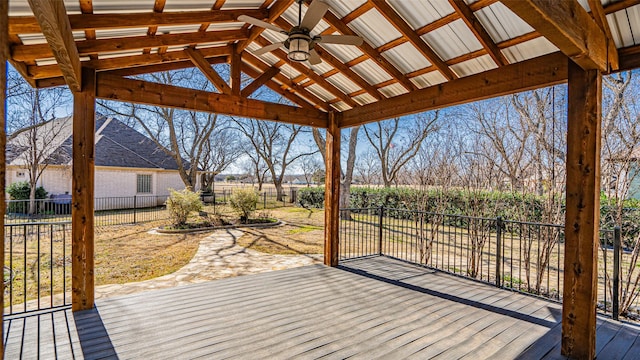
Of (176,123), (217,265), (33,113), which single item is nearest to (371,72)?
(217,265)

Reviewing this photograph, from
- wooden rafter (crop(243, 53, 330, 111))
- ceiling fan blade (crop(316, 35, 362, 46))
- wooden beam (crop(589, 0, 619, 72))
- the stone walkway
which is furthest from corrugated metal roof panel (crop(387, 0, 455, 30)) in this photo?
the stone walkway

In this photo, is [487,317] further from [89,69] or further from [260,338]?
[89,69]

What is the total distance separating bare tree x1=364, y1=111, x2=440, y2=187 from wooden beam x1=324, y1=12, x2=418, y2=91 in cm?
1153

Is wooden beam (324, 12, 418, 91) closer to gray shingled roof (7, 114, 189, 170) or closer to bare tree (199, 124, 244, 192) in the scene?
gray shingled roof (7, 114, 189, 170)

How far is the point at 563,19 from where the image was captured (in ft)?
5.98

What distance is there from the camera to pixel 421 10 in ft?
9.86

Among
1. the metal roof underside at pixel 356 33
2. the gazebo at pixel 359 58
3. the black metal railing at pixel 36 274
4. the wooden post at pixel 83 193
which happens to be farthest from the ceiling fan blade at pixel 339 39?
the black metal railing at pixel 36 274

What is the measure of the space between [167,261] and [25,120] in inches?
400

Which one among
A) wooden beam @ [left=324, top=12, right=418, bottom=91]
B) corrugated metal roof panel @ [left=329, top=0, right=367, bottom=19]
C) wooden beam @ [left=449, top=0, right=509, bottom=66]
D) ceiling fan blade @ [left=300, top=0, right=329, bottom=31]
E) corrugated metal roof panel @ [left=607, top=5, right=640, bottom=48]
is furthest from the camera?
wooden beam @ [left=324, top=12, right=418, bottom=91]

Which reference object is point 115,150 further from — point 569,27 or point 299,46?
point 569,27

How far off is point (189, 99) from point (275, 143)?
685 inches

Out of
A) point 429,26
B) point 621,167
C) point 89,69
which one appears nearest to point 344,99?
point 429,26

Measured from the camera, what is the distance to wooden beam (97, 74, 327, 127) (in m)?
3.56

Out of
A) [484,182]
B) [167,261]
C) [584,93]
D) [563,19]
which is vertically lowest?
[167,261]
